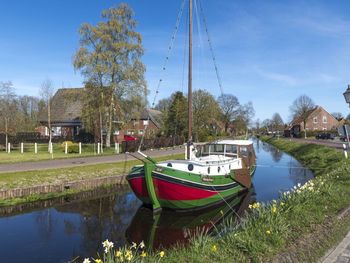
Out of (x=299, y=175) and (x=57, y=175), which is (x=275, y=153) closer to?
(x=299, y=175)

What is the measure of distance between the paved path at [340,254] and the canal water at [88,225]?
4.98 metres

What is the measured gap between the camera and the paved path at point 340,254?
6.23 meters

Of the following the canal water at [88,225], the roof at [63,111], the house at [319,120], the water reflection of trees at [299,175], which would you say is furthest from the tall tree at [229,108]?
the canal water at [88,225]

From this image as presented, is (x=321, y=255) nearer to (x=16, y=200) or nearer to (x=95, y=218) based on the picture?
(x=95, y=218)

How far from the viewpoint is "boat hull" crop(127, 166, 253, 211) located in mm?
13648

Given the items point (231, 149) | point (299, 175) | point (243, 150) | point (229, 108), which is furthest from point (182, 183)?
point (229, 108)

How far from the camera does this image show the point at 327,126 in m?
98.2

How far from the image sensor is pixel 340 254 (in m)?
6.52

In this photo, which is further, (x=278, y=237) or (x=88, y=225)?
(x=88, y=225)

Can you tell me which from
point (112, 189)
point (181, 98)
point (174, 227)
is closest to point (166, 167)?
point (174, 227)

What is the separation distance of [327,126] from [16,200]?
3833 inches

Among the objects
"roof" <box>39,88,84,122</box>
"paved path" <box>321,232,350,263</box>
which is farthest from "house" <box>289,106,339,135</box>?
"paved path" <box>321,232,350,263</box>

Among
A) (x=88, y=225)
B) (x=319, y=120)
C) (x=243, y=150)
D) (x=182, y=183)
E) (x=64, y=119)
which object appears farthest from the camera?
(x=319, y=120)

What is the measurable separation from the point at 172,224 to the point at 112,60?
28015 mm
